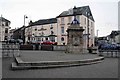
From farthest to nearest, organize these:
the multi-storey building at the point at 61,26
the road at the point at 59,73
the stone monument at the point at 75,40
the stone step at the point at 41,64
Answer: the multi-storey building at the point at 61,26
the stone monument at the point at 75,40
the stone step at the point at 41,64
the road at the point at 59,73

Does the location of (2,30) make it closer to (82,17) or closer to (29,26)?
(29,26)

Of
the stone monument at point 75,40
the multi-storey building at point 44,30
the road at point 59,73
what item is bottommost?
the road at point 59,73

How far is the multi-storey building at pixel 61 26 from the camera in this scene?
5666cm

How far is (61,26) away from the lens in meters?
60.0

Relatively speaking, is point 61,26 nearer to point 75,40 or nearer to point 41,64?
point 75,40

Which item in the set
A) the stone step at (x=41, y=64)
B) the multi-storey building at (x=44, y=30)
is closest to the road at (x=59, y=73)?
the stone step at (x=41, y=64)

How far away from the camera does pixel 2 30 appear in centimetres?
6944

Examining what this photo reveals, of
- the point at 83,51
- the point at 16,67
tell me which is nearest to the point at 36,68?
the point at 16,67

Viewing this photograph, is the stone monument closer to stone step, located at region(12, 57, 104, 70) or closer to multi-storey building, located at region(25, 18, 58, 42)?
stone step, located at region(12, 57, 104, 70)

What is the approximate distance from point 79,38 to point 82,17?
110 feet

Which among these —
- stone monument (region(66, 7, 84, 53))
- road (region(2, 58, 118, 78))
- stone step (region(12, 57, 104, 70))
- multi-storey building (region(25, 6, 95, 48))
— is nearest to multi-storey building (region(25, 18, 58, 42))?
multi-storey building (region(25, 6, 95, 48))

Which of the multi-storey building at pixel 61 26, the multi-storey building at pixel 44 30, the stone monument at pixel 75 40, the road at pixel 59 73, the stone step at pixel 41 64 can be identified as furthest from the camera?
the multi-storey building at pixel 44 30

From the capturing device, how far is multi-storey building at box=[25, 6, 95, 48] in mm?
56656

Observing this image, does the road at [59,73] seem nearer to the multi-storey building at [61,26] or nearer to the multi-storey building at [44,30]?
the multi-storey building at [61,26]
